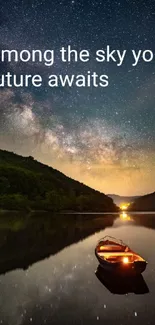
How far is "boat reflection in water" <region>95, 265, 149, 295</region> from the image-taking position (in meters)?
22.9

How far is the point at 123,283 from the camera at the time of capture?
24922 millimetres

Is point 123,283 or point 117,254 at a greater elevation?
point 117,254

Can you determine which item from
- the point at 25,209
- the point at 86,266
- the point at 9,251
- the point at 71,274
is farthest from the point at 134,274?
the point at 25,209

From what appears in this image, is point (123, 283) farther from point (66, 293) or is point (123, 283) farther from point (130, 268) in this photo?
point (66, 293)

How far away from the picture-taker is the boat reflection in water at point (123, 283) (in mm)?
22938

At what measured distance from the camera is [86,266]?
107 feet

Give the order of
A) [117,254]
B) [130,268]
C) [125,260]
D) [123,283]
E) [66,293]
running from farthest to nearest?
1. [117,254]
2. [125,260]
3. [123,283]
4. [130,268]
5. [66,293]

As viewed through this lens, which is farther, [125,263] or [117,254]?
[117,254]

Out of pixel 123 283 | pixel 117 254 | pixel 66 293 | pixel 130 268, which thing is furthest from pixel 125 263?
pixel 117 254

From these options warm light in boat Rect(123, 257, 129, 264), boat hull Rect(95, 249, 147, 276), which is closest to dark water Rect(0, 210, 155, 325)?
boat hull Rect(95, 249, 147, 276)

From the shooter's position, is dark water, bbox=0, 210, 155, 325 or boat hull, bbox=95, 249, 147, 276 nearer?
dark water, bbox=0, 210, 155, 325

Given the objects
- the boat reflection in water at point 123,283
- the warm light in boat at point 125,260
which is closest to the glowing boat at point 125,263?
the warm light in boat at point 125,260

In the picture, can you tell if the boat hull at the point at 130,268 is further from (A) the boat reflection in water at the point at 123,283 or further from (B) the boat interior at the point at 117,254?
(A) the boat reflection in water at the point at 123,283

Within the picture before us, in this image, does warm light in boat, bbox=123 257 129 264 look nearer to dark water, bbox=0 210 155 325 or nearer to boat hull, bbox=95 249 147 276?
boat hull, bbox=95 249 147 276
